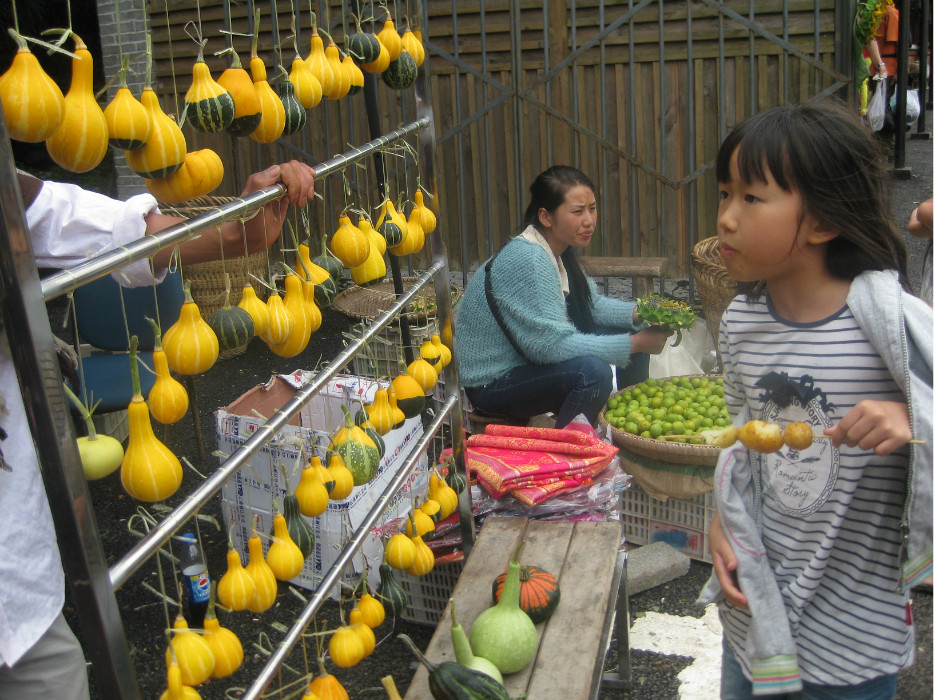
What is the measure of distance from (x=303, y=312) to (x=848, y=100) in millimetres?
5061

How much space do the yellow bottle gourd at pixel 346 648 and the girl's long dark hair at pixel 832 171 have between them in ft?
4.40

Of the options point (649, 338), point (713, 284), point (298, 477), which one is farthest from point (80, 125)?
point (713, 284)

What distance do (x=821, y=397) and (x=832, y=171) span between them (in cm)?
42

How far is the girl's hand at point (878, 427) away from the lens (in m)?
1.42

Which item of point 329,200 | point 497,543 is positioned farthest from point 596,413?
point 329,200

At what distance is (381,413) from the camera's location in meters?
2.29

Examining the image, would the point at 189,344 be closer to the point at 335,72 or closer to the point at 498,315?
the point at 335,72

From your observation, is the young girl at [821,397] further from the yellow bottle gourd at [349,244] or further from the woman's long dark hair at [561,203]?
the woman's long dark hair at [561,203]

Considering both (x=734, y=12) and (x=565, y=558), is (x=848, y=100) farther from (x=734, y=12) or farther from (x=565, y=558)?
(x=565, y=558)

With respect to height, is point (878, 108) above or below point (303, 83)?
below

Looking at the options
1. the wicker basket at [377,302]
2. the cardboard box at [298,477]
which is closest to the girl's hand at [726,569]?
the cardboard box at [298,477]

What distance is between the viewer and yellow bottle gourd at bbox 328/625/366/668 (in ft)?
6.66

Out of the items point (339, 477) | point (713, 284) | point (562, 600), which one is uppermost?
point (339, 477)

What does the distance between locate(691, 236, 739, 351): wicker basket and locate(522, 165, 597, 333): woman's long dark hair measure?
685mm
